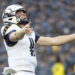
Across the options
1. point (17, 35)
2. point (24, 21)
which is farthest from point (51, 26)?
point (17, 35)

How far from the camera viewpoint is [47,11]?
12633 mm

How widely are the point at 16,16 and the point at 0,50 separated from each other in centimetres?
608

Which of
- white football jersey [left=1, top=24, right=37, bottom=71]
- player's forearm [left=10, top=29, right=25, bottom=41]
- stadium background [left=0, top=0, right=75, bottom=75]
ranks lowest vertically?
stadium background [left=0, top=0, right=75, bottom=75]

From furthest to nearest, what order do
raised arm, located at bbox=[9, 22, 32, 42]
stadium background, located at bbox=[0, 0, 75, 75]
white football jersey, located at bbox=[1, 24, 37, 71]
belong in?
stadium background, located at bbox=[0, 0, 75, 75], white football jersey, located at bbox=[1, 24, 37, 71], raised arm, located at bbox=[9, 22, 32, 42]

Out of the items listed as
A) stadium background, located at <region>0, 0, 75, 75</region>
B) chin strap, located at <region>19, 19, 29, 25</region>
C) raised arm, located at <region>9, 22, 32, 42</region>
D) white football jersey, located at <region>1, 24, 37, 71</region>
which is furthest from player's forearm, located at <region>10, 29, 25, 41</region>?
stadium background, located at <region>0, 0, 75, 75</region>

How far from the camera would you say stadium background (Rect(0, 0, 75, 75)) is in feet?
34.5

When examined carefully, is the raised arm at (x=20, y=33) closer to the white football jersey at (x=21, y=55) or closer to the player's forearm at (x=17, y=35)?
the player's forearm at (x=17, y=35)

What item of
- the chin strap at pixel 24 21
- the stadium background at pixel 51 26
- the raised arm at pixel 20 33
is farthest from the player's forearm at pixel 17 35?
the stadium background at pixel 51 26

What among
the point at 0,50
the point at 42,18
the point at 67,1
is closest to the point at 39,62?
the point at 0,50

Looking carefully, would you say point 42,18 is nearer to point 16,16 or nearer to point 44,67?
point 44,67

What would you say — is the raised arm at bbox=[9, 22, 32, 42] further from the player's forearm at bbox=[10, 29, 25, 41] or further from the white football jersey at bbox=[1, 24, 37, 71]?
the white football jersey at bbox=[1, 24, 37, 71]

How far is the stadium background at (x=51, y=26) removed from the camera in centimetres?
1052

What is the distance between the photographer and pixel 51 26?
39.3 feet

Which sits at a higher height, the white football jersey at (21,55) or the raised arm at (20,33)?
the raised arm at (20,33)
